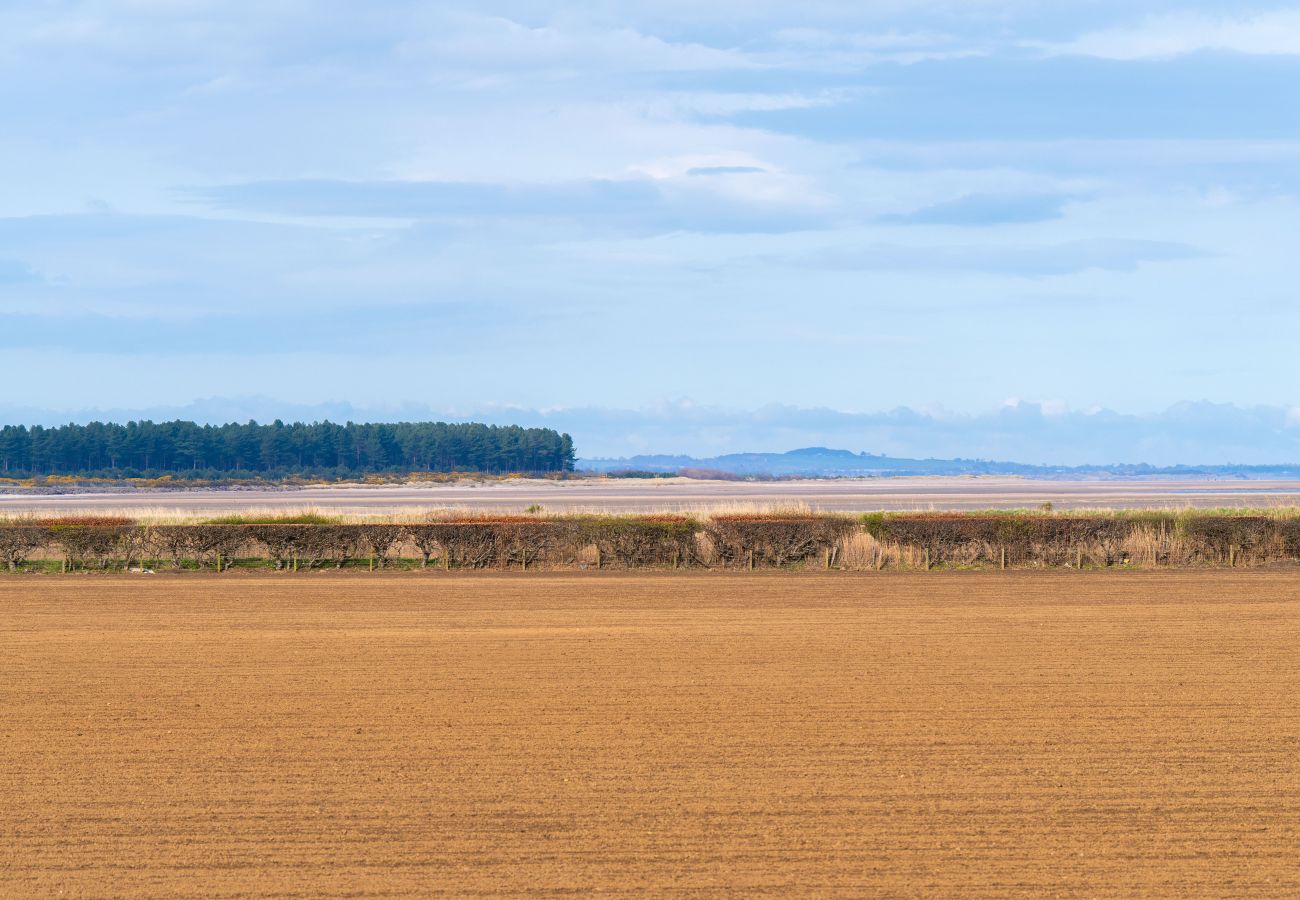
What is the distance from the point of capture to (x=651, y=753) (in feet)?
30.2

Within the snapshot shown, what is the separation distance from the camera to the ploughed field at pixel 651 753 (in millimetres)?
6836

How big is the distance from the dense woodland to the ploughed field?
12358 centimetres

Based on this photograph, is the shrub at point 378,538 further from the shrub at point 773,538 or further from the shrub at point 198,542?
the shrub at point 773,538

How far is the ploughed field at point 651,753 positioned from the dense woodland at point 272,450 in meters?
124

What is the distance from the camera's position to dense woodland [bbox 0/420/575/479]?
455 ft

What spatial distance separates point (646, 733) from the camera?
983 centimetres

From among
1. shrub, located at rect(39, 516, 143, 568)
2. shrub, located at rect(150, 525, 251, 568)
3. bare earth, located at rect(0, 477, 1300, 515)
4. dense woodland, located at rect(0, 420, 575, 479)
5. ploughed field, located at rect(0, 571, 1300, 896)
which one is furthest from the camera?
dense woodland, located at rect(0, 420, 575, 479)

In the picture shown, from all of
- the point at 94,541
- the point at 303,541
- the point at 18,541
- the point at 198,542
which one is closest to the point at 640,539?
the point at 303,541

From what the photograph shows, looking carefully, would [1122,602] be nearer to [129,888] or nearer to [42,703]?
[42,703]

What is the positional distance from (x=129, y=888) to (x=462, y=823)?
1788 mm

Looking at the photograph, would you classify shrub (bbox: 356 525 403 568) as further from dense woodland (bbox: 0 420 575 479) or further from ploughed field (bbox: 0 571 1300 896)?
dense woodland (bbox: 0 420 575 479)

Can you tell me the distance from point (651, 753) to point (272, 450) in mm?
139612

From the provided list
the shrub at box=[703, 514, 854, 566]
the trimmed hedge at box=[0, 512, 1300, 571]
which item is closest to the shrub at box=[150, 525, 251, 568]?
the trimmed hedge at box=[0, 512, 1300, 571]

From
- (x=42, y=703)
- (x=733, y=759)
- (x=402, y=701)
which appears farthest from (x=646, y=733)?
(x=42, y=703)
